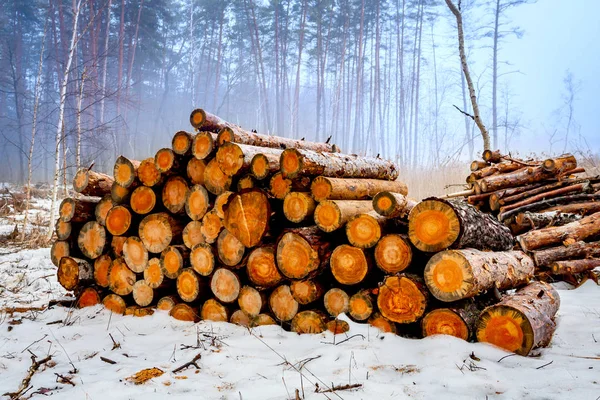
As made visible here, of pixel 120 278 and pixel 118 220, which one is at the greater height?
pixel 118 220

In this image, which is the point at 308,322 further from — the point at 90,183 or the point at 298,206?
the point at 90,183

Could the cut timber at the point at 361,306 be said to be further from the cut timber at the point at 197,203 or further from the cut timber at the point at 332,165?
the cut timber at the point at 197,203

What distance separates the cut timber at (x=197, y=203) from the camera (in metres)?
3.46

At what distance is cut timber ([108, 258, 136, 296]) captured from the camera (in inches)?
148

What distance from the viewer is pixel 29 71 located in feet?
93.1

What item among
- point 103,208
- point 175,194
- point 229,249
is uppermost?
point 175,194

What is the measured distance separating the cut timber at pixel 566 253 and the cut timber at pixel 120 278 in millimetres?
4658

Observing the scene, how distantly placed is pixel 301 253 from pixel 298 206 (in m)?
0.44

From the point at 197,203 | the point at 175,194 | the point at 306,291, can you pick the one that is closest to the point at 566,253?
the point at 306,291


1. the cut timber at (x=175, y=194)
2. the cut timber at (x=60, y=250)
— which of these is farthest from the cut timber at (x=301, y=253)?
the cut timber at (x=60, y=250)

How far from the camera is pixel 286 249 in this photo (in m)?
3.00

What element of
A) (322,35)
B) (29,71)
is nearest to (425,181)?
(322,35)

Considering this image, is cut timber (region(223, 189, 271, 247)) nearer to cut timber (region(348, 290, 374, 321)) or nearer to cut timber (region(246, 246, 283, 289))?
cut timber (region(246, 246, 283, 289))

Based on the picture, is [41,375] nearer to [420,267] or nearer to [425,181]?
[420,267]
